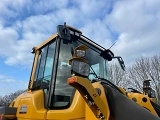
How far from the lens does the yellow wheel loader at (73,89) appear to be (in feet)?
9.30

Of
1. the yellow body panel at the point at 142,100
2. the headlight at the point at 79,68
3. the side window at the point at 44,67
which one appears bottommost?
the yellow body panel at the point at 142,100

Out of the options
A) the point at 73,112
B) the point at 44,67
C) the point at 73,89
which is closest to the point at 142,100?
the point at 73,89

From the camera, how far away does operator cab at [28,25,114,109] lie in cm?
367

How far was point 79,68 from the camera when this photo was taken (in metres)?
2.79

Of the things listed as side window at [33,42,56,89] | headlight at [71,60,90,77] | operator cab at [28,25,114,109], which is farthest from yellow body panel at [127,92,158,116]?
headlight at [71,60,90,77]

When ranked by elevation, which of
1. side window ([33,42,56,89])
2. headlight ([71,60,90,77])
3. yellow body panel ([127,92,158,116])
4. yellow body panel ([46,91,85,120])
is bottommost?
yellow body panel ([46,91,85,120])

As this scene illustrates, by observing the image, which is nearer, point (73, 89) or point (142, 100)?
Result: point (73, 89)

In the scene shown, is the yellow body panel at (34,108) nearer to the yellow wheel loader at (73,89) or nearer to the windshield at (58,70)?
the yellow wheel loader at (73,89)

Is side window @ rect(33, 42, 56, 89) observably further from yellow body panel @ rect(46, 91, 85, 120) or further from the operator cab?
Answer: yellow body panel @ rect(46, 91, 85, 120)

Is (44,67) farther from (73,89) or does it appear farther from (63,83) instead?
(73,89)

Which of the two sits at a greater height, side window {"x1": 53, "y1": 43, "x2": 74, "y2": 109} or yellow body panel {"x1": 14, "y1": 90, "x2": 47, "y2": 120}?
side window {"x1": 53, "y1": 43, "x2": 74, "y2": 109}

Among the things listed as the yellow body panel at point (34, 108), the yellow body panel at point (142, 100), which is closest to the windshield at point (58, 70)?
the yellow body panel at point (34, 108)

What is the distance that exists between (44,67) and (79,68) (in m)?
1.73

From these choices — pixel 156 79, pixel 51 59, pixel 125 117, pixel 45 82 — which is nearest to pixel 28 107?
pixel 45 82
